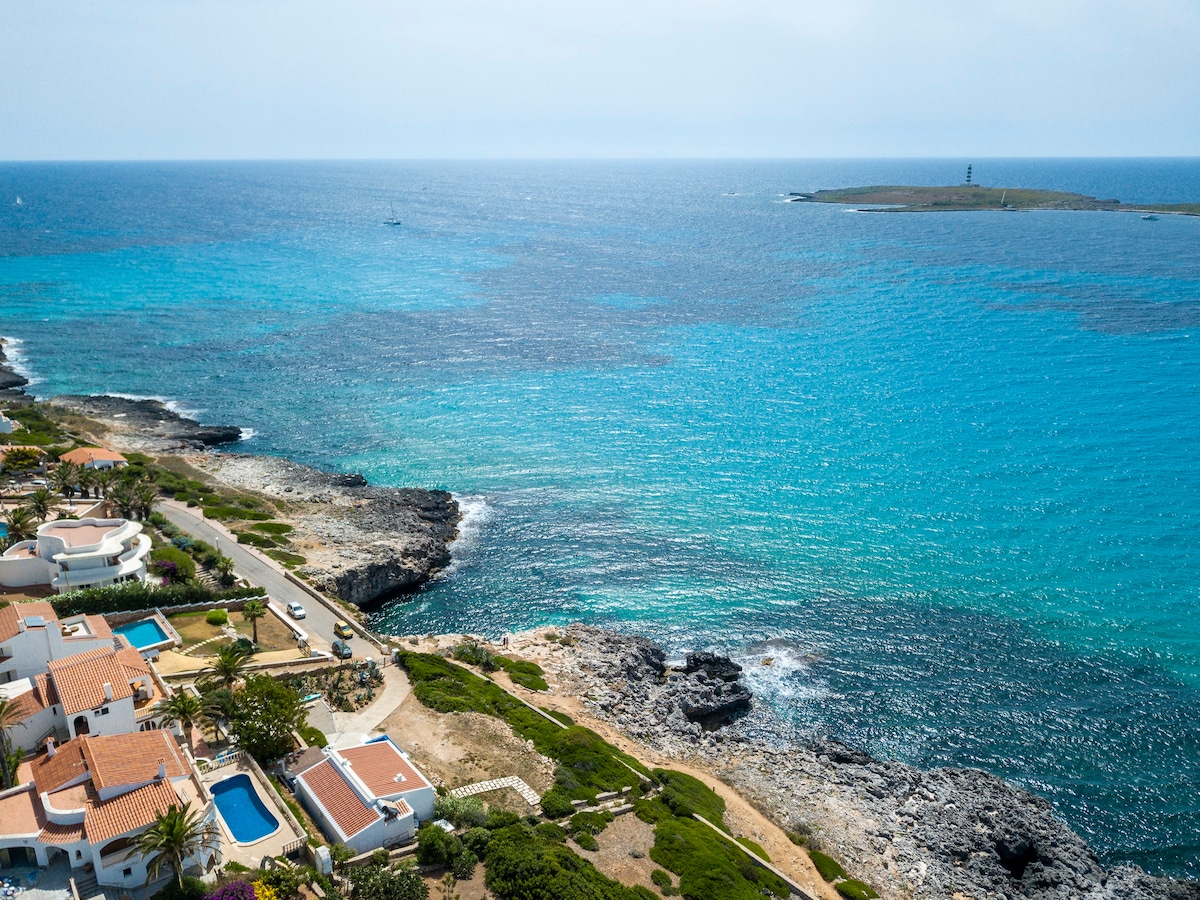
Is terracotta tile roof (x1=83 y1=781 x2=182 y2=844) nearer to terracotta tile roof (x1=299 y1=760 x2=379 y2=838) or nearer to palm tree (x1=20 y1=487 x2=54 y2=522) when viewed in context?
terracotta tile roof (x1=299 y1=760 x2=379 y2=838)

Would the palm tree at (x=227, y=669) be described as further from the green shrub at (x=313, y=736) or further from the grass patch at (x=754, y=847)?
the grass patch at (x=754, y=847)

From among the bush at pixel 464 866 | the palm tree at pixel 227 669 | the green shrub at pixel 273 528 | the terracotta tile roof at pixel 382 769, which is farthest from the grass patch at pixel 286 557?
the bush at pixel 464 866

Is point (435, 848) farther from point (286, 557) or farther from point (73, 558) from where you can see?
point (286, 557)

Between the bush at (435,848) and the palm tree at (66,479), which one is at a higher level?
the palm tree at (66,479)

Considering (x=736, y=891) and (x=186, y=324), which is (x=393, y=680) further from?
(x=186, y=324)

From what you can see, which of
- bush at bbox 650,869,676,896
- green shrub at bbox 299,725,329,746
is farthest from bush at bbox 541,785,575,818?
green shrub at bbox 299,725,329,746

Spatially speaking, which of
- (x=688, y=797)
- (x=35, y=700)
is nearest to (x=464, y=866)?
(x=688, y=797)
